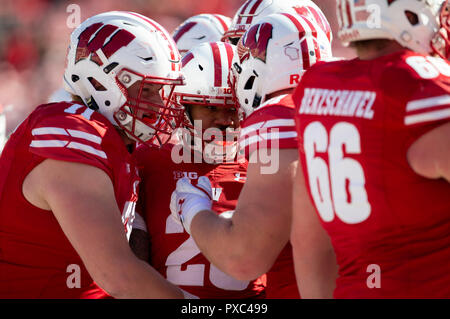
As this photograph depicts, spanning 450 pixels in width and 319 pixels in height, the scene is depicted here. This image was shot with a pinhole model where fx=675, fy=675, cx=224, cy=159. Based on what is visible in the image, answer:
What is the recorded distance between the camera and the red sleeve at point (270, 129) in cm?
222

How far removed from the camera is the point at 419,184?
67.5 inches

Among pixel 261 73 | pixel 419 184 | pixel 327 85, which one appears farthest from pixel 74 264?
pixel 419 184

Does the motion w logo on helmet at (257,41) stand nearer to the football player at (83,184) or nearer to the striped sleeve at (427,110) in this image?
the football player at (83,184)

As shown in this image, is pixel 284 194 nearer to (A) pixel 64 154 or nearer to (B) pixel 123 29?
(A) pixel 64 154

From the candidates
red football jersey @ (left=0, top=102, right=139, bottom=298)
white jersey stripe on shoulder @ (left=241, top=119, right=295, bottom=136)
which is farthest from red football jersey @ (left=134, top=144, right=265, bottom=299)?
white jersey stripe on shoulder @ (left=241, top=119, right=295, bottom=136)

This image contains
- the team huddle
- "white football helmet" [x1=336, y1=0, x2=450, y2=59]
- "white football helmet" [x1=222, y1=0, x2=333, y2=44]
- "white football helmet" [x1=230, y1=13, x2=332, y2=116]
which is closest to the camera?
the team huddle

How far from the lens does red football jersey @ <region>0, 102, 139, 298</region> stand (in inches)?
92.9

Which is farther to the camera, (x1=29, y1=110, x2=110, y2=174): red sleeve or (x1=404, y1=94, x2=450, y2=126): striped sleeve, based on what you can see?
(x1=29, y1=110, x2=110, y2=174): red sleeve

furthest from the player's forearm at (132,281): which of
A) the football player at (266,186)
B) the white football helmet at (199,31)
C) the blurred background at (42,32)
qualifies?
the blurred background at (42,32)

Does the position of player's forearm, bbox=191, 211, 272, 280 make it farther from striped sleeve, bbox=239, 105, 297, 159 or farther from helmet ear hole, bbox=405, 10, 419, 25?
helmet ear hole, bbox=405, 10, 419, 25

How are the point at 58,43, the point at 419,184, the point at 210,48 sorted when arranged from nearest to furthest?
the point at 419,184, the point at 210,48, the point at 58,43

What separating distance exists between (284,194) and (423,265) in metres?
0.54

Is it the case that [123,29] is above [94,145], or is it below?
above

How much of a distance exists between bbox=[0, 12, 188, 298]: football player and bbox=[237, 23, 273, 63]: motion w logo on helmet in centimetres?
Answer: 38
